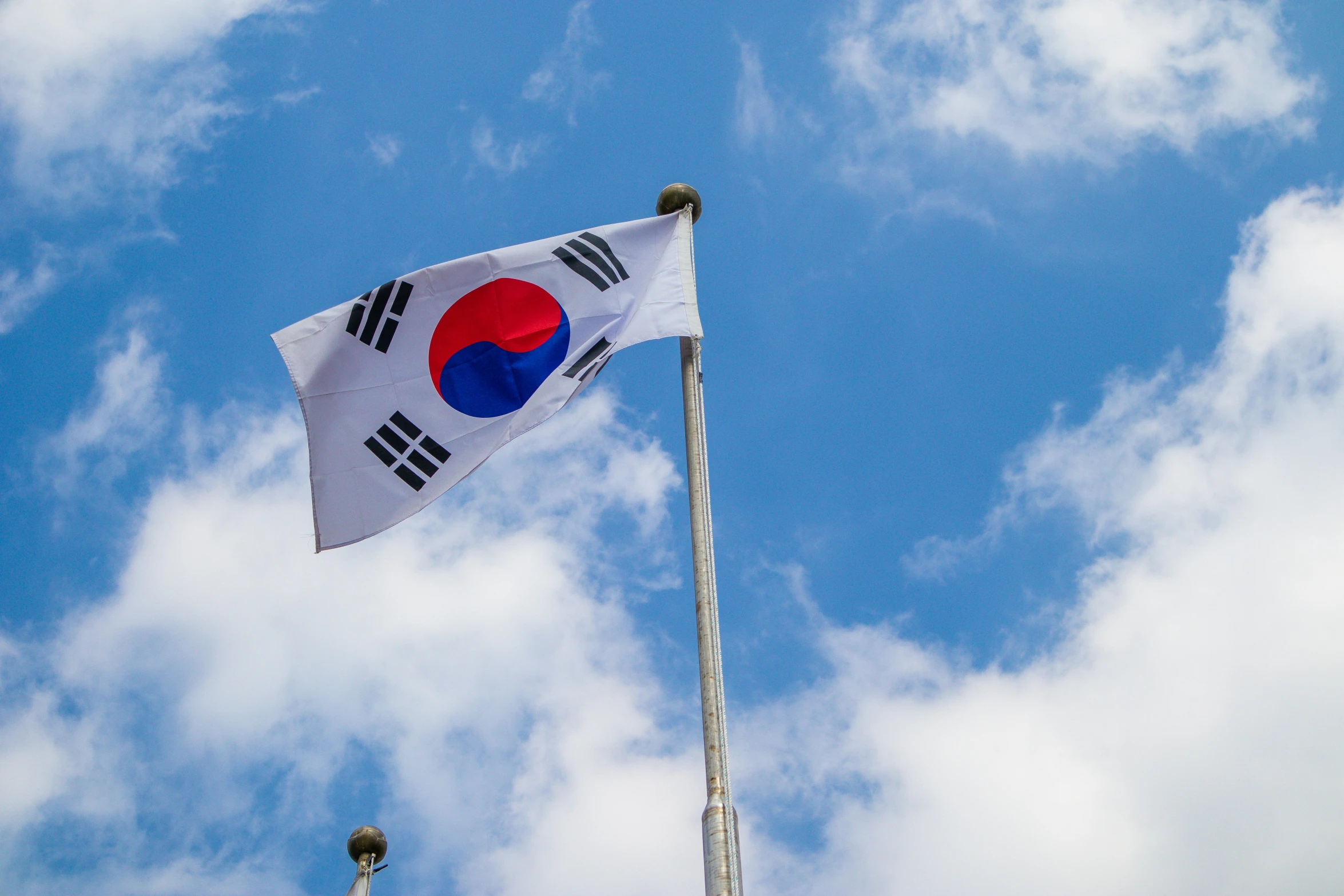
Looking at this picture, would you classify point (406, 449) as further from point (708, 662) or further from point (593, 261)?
point (708, 662)

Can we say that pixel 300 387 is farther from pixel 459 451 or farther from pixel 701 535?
pixel 701 535

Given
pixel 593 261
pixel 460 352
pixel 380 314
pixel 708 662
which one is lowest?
pixel 708 662

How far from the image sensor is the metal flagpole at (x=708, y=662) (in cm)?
1035

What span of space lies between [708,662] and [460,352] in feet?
20.3

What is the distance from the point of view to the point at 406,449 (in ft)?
48.6

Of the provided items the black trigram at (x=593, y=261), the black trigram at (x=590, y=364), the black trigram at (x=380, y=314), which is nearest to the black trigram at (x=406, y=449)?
the black trigram at (x=380, y=314)

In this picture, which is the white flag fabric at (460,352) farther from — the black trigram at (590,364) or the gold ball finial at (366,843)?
the gold ball finial at (366,843)

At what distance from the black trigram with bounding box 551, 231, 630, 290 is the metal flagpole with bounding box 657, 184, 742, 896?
1824mm

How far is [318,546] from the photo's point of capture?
1420 centimetres

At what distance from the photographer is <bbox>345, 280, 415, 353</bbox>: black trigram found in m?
15.6

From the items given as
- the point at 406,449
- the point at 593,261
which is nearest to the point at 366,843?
the point at 406,449

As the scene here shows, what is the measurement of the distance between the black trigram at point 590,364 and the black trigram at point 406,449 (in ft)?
6.21

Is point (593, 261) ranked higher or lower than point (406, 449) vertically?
higher

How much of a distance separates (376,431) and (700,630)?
5581 mm
